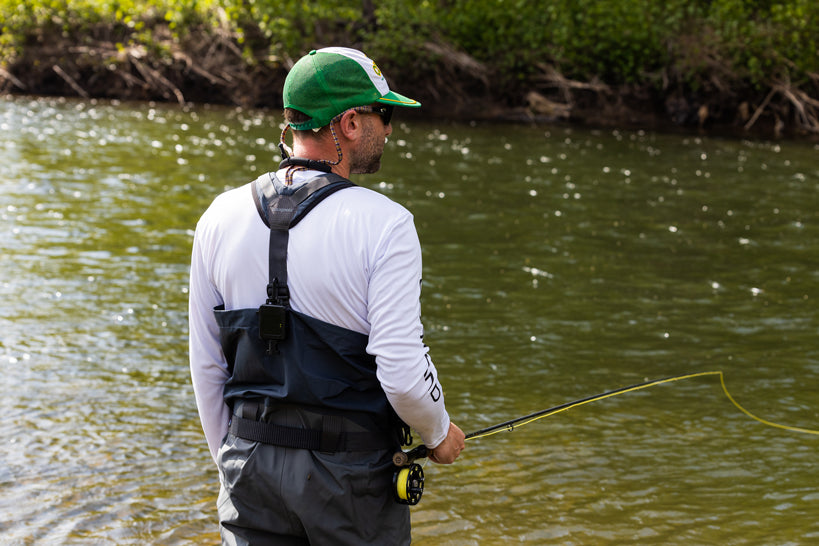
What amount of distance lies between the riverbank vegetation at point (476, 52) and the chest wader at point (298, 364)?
25.2m

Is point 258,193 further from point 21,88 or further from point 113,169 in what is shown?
point 21,88

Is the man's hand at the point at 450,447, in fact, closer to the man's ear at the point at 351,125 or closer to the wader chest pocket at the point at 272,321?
the wader chest pocket at the point at 272,321

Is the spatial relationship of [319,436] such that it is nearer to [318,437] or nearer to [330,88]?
[318,437]

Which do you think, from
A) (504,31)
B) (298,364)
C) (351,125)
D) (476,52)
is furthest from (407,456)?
(476,52)

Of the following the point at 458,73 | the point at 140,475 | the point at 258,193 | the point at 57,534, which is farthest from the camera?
the point at 458,73

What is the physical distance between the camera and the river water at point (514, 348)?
5352 millimetres

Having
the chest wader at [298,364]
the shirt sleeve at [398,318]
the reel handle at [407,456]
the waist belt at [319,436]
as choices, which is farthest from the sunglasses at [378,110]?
the reel handle at [407,456]

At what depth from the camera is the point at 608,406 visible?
7070 millimetres

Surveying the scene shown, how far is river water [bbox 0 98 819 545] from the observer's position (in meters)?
5.35

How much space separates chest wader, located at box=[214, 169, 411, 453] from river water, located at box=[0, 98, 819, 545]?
259 cm

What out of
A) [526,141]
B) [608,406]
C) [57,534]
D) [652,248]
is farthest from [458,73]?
[57,534]

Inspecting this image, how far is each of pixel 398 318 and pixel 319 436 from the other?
40 cm

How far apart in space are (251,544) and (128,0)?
3379 cm

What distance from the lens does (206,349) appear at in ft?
9.32
